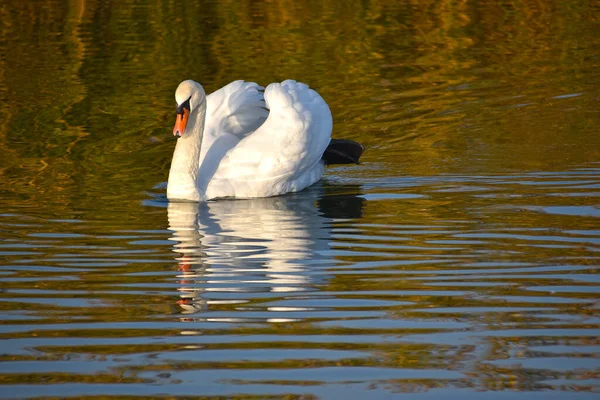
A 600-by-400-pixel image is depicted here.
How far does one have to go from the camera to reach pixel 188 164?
10.1m

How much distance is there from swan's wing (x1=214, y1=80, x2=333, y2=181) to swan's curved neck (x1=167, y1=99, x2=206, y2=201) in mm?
226

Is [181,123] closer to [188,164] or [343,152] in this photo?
[188,164]

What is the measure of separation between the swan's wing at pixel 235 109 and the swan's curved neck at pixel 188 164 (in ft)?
1.70

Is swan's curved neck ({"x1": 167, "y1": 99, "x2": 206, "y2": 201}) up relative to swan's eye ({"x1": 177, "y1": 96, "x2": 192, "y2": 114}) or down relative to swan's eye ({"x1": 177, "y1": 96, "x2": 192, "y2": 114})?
down

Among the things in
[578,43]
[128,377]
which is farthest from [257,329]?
[578,43]

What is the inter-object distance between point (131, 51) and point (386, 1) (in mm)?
7131

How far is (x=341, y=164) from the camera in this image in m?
11.6

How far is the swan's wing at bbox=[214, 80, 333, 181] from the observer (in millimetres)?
9992

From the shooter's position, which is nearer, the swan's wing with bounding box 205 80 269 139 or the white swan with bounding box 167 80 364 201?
the white swan with bounding box 167 80 364 201

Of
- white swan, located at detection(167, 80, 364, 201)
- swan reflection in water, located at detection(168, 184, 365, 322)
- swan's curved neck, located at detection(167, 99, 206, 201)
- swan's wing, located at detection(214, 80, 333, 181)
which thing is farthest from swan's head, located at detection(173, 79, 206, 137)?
swan reflection in water, located at detection(168, 184, 365, 322)

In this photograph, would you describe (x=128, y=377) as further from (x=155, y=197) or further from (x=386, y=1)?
(x=386, y=1)

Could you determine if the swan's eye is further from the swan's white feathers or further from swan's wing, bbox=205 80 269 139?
swan's wing, bbox=205 80 269 139

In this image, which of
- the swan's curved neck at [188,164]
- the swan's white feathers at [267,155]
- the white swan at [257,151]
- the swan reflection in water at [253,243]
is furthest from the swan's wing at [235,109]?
the swan reflection in water at [253,243]

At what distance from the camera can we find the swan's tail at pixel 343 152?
431 inches
